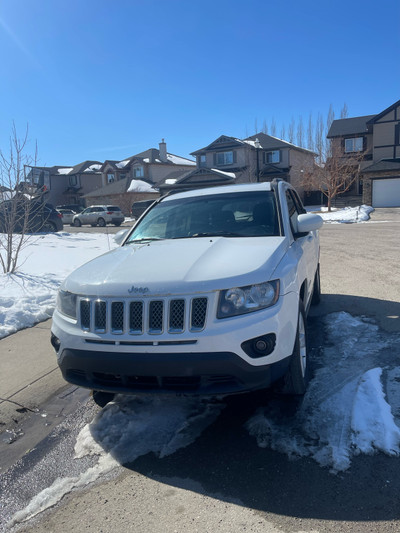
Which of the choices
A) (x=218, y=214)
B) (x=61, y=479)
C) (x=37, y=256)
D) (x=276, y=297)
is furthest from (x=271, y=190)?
(x=37, y=256)

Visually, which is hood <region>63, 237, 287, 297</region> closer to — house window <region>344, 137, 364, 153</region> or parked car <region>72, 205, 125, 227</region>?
parked car <region>72, 205, 125, 227</region>

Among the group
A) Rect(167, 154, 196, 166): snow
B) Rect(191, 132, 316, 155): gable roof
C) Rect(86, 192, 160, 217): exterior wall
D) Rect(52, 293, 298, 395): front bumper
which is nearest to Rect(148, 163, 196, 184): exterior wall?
Rect(167, 154, 196, 166): snow

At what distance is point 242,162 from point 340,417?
40.0 metres

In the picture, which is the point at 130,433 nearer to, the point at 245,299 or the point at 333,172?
the point at 245,299

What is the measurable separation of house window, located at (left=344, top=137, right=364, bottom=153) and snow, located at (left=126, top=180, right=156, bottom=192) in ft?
69.0

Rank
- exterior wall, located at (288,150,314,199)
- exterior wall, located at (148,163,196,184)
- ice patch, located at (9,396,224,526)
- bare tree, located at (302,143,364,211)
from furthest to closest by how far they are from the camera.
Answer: exterior wall, located at (148,163,196,184) < exterior wall, located at (288,150,314,199) < bare tree, located at (302,143,364,211) < ice patch, located at (9,396,224,526)

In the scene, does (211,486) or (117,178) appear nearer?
(211,486)

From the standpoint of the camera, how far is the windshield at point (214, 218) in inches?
153

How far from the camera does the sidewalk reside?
3.56 m

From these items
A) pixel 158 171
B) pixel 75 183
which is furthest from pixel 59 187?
pixel 158 171

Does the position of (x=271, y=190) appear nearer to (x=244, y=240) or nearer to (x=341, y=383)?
(x=244, y=240)

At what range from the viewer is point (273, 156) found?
4222cm

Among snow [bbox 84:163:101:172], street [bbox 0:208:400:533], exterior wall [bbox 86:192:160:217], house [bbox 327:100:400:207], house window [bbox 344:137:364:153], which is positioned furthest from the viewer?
snow [bbox 84:163:101:172]

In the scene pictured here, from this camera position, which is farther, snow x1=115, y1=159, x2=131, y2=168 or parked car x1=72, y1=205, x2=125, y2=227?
snow x1=115, y1=159, x2=131, y2=168
